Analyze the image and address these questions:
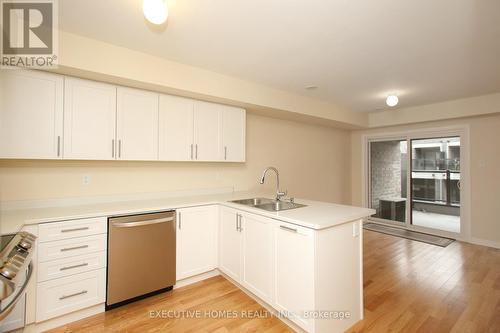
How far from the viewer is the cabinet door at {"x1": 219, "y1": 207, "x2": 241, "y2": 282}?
2.44m

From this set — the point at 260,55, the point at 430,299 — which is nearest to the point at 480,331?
the point at 430,299

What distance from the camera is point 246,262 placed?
233 cm

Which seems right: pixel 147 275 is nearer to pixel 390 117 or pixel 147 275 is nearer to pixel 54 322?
pixel 54 322

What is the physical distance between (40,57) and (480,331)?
167 inches

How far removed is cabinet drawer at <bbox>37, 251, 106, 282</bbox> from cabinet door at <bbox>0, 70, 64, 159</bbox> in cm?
91

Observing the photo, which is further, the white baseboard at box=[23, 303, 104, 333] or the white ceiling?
the white baseboard at box=[23, 303, 104, 333]

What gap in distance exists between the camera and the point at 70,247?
1.92 m

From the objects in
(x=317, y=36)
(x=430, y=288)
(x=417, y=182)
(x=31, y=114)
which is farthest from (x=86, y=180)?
(x=417, y=182)

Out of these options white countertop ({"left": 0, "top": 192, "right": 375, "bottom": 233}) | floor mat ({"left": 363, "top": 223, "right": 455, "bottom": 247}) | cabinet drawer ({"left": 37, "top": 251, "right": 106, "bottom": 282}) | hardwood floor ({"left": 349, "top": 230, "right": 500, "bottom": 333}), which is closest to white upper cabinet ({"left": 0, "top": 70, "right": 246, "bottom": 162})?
white countertop ({"left": 0, "top": 192, "right": 375, "bottom": 233})

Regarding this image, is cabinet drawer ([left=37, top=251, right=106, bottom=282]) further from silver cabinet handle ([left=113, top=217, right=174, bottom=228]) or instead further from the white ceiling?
the white ceiling

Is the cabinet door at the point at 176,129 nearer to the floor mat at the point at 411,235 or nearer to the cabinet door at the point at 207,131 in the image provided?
the cabinet door at the point at 207,131

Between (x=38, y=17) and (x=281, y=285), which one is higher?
(x=38, y=17)

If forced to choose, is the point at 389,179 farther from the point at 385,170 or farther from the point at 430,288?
the point at 430,288

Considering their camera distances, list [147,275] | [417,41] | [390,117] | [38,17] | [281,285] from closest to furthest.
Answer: [38,17], [281,285], [417,41], [147,275], [390,117]
